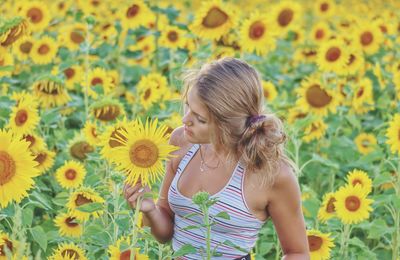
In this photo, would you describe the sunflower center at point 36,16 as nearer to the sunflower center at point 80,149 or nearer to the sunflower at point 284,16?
the sunflower at point 284,16

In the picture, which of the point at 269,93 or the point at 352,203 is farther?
the point at 269,93

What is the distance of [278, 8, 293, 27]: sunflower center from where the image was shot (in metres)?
5.68

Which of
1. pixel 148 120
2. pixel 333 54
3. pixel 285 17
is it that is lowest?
pixel 148 120

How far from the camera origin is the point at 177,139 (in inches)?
101

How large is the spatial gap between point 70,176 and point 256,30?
1.99 m

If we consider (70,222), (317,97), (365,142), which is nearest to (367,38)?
(317,97)

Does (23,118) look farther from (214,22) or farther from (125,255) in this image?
(214,22)

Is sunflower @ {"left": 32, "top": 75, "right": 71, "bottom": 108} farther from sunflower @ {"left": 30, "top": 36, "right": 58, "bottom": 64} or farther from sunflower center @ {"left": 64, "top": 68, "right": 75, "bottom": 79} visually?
sunflower @ {"left": 30, "top": 36, "right": 58, "bottom": 64}

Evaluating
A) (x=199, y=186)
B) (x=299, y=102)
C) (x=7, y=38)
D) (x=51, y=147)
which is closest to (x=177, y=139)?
(x=199, y=186)

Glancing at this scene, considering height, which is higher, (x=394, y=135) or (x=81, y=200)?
(x=394, y=135)

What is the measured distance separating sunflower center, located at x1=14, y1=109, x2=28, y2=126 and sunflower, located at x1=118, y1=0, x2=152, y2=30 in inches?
74.9

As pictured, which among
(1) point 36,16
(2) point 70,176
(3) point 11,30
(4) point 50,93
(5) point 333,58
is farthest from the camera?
(1) point 36,16

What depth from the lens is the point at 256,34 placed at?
16.4ft

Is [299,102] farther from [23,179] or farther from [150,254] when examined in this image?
[23,179]
